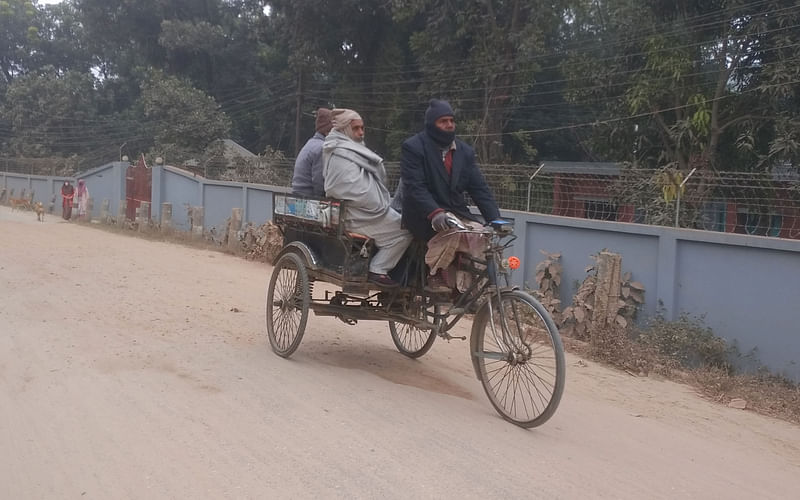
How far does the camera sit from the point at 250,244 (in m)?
15.1

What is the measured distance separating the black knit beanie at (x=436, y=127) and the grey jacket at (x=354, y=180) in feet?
2.32

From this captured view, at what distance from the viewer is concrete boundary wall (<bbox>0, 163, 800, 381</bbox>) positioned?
6570 mm

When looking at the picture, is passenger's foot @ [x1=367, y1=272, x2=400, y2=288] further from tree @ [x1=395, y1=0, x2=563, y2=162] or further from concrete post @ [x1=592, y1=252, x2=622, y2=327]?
tree @ [x1=395, y1=0, x2=563, y2=162]

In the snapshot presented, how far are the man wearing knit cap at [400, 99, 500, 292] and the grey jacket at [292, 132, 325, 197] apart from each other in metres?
1.39

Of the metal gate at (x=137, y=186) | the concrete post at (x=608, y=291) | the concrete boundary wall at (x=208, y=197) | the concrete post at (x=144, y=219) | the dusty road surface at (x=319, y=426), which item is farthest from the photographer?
the metal gate at (x=137, y=186)

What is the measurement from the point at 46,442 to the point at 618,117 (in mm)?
16050

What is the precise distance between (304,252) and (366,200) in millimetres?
898

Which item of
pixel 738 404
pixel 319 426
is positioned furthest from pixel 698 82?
pixel 319 426

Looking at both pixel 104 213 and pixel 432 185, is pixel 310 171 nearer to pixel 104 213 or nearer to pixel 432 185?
pixel 432 185

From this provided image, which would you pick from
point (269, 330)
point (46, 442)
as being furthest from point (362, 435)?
point (269, 330)

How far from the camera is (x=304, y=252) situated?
6.17 meters

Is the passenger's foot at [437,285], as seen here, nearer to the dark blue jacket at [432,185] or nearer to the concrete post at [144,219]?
the dark blue jacket at [432,185]

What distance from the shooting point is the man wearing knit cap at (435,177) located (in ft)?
16.6

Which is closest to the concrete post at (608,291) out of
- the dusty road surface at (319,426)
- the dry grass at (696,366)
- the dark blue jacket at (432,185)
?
the dry grass at (696,366)
